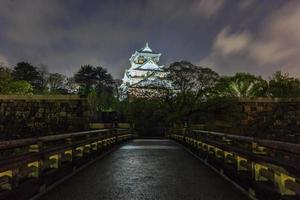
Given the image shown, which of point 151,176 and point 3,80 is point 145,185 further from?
point 3,80

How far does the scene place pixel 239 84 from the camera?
2539 inches

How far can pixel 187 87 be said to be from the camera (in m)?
36.2

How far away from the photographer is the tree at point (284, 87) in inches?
2189

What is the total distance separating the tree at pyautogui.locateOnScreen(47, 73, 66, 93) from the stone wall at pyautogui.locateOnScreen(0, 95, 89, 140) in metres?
39.0

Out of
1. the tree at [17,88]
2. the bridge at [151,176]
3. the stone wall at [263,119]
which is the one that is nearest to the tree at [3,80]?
the tree at [17,88]

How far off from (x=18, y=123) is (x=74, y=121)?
5470mm

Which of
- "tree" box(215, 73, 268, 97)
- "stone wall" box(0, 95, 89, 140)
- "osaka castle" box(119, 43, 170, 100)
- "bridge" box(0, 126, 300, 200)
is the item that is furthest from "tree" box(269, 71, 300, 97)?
"bridge" box(0, 126, 300, 200)

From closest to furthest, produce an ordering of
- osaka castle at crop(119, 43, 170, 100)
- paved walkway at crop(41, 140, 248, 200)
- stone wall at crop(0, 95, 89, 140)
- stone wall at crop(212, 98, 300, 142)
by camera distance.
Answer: paved walkway at crop(41, 140, 248, 200), stone wall at crop(0, 95, 89, 140), stone wall at crop(212, 98, 300, 142), osaka castle at crop(119, 43, 170, 100)

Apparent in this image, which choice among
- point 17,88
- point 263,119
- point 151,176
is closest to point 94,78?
point 17,88

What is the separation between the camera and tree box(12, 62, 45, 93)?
70.9m

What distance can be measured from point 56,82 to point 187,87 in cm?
4495

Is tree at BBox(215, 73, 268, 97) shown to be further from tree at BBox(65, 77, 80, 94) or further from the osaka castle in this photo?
tree at BBox(65, 77, 80, 94)

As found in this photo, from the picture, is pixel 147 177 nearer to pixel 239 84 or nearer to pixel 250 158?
pixel 250 158

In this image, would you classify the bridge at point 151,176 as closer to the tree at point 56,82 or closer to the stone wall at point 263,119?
the stone wall at point 263,119
